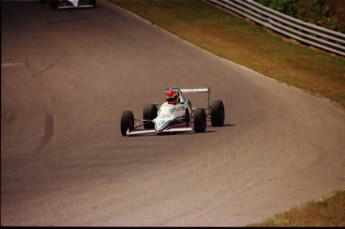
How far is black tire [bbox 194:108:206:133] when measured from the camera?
19844 millimetres

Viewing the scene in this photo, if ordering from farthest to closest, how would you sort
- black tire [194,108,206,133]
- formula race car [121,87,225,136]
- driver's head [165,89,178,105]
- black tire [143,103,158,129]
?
black tire [143,103,158,129] < driver's head [165,89,178,105] < formula race car [121,87,225,136] < black tire [194,108,206,133]

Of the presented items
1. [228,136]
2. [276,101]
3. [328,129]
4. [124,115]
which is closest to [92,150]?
[124,115]

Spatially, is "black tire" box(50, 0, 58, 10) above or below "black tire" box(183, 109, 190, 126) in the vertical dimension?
below

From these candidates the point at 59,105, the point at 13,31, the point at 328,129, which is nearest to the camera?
the point at 328,129

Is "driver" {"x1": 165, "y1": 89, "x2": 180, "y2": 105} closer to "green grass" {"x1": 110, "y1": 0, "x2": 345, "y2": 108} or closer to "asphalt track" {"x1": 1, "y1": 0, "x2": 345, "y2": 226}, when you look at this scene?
"asphalt track" {"x1": 1, "y1": 0, "x2": 345, "y2": 226}

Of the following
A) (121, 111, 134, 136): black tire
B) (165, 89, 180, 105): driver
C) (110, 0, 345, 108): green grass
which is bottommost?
(110, 0, 345, 108): green grass

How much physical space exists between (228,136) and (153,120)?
1950 millimetres

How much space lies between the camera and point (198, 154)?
17.7 meters

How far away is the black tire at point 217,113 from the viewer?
21.1m

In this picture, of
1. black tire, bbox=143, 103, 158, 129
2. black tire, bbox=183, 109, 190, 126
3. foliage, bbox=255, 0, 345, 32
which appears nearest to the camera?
black tire, bbox=183, 109, 190, 126

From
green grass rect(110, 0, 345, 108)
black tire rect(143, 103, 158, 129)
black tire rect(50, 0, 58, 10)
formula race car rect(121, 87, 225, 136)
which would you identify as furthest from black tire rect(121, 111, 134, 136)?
black tire rect(50, 0, 58, 10)

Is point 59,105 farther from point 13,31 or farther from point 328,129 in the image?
point 13,31

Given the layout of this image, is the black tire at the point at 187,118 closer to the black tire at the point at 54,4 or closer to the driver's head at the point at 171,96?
the driver's head at the point at 171,96

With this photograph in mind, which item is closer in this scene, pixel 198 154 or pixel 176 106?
pixel 198 154
